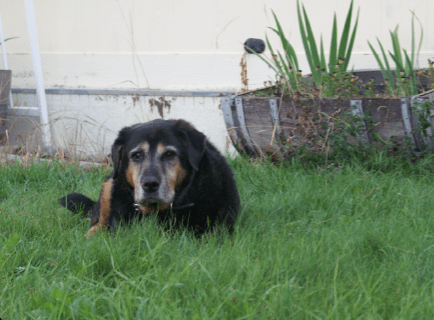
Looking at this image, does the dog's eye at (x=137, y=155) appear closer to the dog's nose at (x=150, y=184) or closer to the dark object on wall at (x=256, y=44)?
the dog's nose at (x=150, y=184)

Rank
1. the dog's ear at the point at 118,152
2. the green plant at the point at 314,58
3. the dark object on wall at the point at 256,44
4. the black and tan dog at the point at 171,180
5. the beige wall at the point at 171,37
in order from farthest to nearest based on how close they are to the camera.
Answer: the dark object on wall at the point at 256,44
the beige wall at the point at 171,37
the green plant at the point at 314,58
the dog's ear at the point at 118,152
the black and tan dog at the point at 171,180

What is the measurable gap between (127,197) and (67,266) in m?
0.72

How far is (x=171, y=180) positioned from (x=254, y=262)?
74 centimetres

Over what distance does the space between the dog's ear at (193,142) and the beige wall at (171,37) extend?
294 cm

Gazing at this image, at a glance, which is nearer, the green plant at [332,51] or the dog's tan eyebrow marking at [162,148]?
the dog's tan eyebrow marking at [162,148]

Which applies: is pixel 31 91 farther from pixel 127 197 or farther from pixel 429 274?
pixel 429 274

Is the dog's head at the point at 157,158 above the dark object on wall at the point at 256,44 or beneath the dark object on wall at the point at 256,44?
beneath

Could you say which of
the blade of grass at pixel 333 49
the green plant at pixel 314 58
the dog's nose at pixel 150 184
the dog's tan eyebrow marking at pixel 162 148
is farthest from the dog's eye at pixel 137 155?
the blade of grass at pixel 333 49

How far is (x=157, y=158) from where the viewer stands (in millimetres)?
2363

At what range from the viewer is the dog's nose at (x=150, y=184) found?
2227mm

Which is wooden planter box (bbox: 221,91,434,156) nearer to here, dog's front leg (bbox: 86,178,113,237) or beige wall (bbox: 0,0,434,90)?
beige wall (bbox: 0,0,434,90)

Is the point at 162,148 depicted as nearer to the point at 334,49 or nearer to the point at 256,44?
the point at 334,49

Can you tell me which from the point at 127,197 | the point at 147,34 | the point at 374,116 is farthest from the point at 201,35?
the point at 127,197

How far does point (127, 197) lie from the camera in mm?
2576
